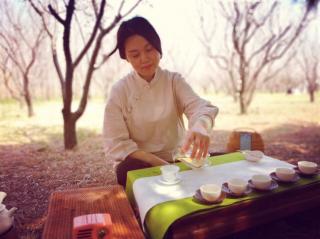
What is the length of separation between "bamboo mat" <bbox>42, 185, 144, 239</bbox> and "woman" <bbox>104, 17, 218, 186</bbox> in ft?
1.21

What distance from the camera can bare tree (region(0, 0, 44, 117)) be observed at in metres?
8.48

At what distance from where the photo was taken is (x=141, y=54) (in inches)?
80.2

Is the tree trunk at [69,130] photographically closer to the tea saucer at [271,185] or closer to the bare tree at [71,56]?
the bare tree at [71,56]

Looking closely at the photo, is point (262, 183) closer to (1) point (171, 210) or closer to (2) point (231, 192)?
(2) point (231, 192)

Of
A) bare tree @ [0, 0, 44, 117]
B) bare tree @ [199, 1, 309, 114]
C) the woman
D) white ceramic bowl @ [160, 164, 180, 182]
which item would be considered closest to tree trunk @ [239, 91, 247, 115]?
bare tree @ [199, 1, 309, 114]

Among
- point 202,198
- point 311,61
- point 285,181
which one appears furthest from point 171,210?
point 311,61

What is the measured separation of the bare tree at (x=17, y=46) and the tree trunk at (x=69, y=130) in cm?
441

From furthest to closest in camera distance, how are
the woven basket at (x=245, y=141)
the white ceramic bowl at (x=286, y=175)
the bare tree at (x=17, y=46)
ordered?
the bare tree at (x=17, y=46) → the woven basket at (x=245, y=141) → the white ceramic bowl at (x=286, y=175)

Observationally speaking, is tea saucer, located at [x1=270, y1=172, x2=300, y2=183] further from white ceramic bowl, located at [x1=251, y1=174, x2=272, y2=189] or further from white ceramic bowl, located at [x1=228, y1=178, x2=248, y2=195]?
white ceramic bowl, located at [x1=228, y1=178, x2=248, y2=195]

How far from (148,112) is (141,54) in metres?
0.46

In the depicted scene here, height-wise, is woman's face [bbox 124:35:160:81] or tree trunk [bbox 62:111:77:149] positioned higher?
woman's face [bbox 124:35:160:81]

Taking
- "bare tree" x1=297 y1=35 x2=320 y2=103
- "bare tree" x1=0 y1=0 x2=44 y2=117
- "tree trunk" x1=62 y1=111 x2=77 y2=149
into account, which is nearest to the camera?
"tree trunk" x1=62 y1=111 x2=77 y2=149

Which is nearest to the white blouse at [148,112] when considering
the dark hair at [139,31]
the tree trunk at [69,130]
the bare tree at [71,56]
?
the dark hair at [139,31]

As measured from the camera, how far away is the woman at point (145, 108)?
2.02 meters
